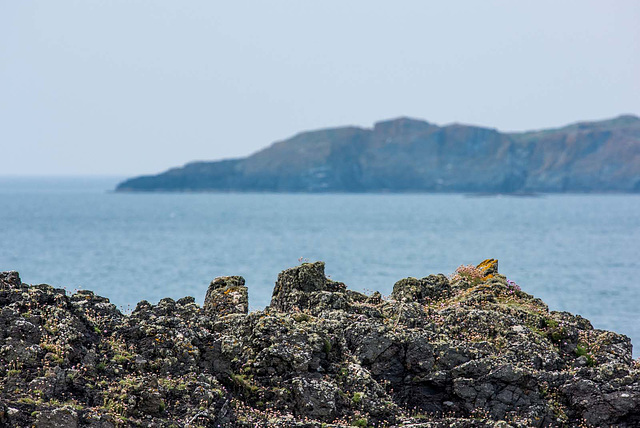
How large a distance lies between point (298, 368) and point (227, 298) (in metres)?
4.76

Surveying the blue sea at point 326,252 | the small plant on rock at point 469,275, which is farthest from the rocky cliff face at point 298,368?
the blue sea at point 326,252

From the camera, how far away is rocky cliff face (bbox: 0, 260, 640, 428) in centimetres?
1504

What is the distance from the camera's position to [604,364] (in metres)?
17.3

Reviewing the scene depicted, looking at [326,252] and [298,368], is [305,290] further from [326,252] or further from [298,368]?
[326,252]

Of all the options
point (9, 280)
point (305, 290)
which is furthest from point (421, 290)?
point (9, 280)

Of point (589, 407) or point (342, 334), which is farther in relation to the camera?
point (342, 334)

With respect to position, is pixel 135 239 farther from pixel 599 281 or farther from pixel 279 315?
pixel 279 315

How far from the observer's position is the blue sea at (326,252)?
6412 cm

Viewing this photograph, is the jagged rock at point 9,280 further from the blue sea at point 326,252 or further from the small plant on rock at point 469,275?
the blue sea at point 326,252

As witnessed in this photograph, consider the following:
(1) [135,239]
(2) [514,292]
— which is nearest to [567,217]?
(1) [135,239]

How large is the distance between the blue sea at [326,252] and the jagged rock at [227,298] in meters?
10.3

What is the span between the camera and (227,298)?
66.9 ft

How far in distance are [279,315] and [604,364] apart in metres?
7.68

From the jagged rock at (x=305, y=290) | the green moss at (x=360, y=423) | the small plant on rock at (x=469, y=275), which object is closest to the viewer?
the green moss at (x=360, y=423)
